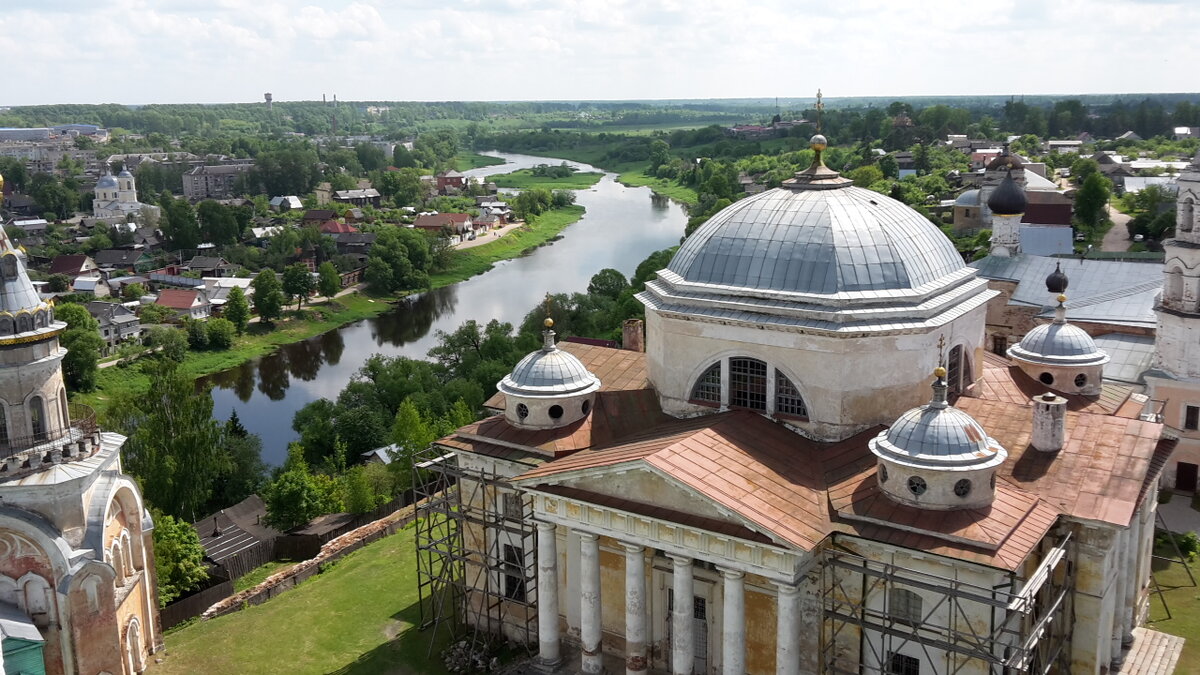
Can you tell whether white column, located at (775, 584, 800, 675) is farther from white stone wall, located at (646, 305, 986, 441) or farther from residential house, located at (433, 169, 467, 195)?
residential house, located at (433, 169, 467, 195)

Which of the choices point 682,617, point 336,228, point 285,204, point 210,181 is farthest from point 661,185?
point 682,617

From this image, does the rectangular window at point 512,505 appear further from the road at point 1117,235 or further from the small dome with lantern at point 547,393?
the road at point 1117,235

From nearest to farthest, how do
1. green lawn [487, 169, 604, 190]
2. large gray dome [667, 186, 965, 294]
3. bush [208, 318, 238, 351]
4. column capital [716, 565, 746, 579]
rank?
column capital [716, 565, 746, 579] → large gray dome [667, 186, 965, 294] → bush [208, 318, 238, 351] → green lawn [487, 169, 604, 190]

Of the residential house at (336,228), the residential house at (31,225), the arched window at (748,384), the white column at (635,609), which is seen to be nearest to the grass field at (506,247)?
the residential house at (336,228)

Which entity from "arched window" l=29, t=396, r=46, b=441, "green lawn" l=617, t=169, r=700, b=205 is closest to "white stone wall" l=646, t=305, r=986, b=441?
"arched window" l=29, t=396, r=46, b=441

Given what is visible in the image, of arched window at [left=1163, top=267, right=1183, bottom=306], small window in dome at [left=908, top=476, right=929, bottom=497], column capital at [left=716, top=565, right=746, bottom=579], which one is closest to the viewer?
small window in dome at [left=908, top=476, right=929, bottom=497]

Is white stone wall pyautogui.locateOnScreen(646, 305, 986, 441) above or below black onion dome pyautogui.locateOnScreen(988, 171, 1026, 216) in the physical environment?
below

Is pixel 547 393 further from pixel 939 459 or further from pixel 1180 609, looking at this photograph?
pixel 1180 609
